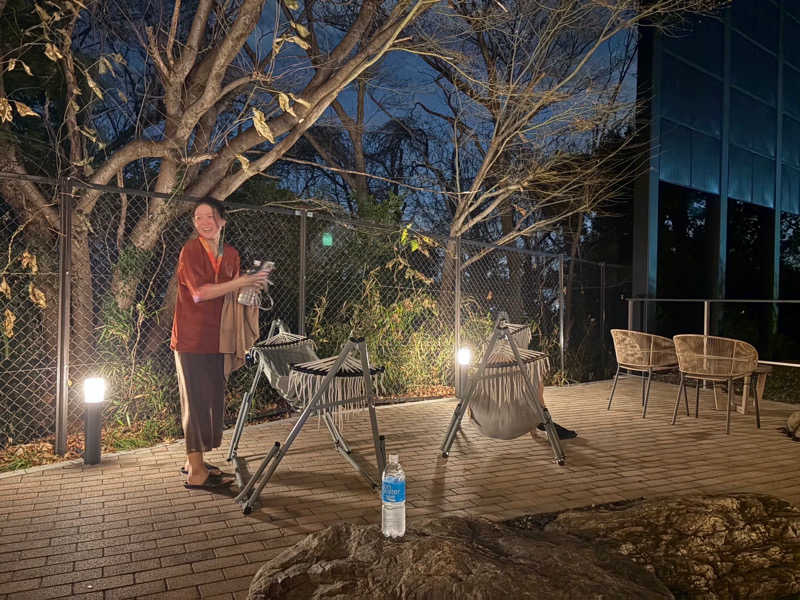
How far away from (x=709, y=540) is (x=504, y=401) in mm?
1904

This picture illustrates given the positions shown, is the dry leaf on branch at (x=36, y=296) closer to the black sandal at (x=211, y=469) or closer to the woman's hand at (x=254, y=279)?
the black sandal at (x=211, y=469)

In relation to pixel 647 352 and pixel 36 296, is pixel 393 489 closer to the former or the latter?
pixel 36 296

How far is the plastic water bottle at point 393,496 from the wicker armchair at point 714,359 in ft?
13.6

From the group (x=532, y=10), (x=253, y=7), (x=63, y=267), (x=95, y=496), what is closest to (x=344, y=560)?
(x=95, y=496)

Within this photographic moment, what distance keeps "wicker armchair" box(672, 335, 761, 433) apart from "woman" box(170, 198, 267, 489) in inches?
172

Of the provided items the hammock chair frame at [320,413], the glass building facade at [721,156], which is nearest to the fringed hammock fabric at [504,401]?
the hammock chair frame at [320,413]

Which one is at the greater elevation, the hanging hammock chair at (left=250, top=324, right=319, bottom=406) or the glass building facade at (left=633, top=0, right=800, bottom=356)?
the glass building facade at (left=633, top=0, right=800, bottom=356)

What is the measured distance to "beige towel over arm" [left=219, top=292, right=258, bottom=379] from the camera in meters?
3.95

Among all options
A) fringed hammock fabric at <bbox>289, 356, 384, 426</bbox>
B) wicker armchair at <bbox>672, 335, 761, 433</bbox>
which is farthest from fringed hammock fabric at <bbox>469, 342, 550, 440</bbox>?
wicker armchair at <bbox>672, 335, 761, 433</bbox>

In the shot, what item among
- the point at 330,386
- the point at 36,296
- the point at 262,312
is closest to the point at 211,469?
the point at 330,386

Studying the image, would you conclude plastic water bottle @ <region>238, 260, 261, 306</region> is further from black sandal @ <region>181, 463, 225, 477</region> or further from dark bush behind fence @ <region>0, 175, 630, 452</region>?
dark bush behind fence @ <region>0, 175, 630, 452</region>

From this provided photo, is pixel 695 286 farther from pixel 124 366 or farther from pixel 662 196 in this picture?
pixel 124 366

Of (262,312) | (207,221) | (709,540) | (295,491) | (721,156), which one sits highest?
(721,156)

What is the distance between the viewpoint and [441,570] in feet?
6.46
